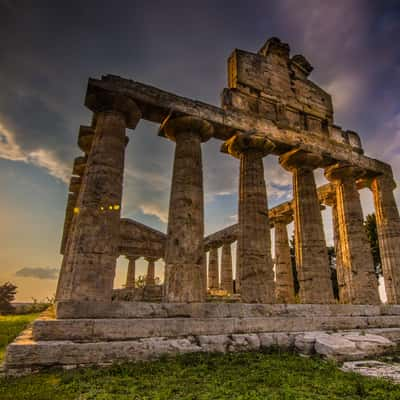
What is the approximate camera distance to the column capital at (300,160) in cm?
1482

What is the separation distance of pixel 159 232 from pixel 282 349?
1810cm

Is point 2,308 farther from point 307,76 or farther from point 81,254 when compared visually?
point 307,76

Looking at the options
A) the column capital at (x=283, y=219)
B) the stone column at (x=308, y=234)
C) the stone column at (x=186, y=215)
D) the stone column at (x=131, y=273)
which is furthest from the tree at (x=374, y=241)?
the stone column at (x=186, y=215)

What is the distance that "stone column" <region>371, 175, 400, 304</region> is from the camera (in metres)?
15.5

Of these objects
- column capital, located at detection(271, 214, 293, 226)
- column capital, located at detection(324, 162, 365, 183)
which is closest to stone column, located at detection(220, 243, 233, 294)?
column capital, located at detection(271, 214, 293, 226)

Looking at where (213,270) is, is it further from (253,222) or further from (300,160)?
(253,222)

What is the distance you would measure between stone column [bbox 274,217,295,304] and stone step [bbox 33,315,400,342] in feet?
34.9

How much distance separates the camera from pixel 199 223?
36.5 feet

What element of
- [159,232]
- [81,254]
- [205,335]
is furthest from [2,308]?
[205,335]

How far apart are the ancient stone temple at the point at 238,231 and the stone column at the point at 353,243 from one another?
57 mm

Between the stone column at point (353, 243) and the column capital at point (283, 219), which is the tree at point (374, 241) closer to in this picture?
the column capital at point (283, 219)

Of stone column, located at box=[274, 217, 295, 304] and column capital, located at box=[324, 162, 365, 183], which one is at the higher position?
column capital, located at box=[324, 162, 365, 183]

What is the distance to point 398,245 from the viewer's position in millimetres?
16109

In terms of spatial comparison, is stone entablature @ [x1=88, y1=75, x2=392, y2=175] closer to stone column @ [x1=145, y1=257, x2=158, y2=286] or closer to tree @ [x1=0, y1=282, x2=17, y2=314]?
stone column @ [x1=145, y1=257, x2=158, y2=286]
